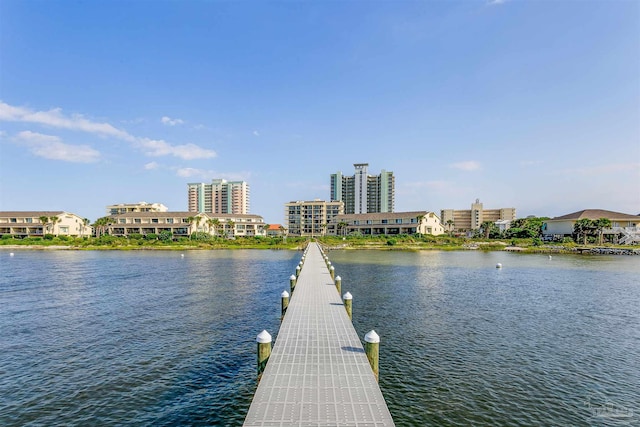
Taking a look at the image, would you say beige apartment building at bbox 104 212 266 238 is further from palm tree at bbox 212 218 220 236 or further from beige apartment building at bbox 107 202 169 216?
beige apartment building at bbox 107 202 169 216

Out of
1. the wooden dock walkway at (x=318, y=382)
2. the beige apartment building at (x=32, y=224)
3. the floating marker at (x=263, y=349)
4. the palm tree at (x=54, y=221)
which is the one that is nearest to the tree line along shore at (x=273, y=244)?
the beige apartment building at (x=32, y=224)

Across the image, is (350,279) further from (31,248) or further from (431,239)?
(31,248)

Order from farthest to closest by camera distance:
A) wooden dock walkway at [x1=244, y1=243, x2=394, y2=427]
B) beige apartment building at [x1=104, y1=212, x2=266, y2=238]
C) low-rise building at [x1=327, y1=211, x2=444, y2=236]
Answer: low-rise building at [x1=327, y1=211, x2=444, y2=236], beige apartment building at [x1=104, y1=212, x2=266, y2=238], wooden dock walkway at [x1=244, y1=243, x2=394, y2=427]

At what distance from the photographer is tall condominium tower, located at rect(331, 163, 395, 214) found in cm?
17075

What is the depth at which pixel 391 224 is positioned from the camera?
370ft

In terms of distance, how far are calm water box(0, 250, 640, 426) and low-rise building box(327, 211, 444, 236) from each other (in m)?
75.3

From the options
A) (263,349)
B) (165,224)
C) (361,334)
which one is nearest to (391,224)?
(165,224)

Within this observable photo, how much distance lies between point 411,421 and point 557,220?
11385 centimetres

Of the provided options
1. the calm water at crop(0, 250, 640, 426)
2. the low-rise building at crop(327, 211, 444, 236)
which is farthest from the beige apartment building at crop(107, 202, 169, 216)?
the calm water at crop(0, 250, 640, 426)

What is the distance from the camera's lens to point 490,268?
4781 centimetres

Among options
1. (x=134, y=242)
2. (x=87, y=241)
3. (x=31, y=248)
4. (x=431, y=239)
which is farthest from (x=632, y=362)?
(x=31, y=248)

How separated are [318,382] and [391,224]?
347 ft

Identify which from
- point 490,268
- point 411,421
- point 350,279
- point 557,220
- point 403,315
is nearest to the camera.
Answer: point 411,421

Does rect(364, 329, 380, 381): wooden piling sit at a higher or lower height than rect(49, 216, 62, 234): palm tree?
lower
